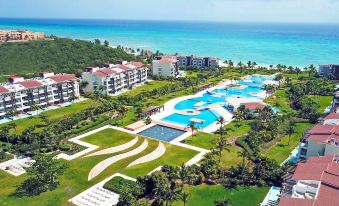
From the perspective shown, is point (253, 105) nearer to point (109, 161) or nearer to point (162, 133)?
point (162, 133)

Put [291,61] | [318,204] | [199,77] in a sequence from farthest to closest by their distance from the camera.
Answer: [291,61] → [199,77] → [318,204]

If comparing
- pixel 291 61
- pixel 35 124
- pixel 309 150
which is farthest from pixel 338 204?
pixel 291 61

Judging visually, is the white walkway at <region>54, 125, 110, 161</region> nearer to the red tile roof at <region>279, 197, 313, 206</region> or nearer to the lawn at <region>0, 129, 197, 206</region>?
the lawn at <region>0, 129, 197, 206</region>

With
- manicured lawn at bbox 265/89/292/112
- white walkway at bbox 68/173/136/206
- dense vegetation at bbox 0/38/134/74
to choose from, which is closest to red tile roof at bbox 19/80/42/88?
dense vegetation at bbox 0/38/134/74

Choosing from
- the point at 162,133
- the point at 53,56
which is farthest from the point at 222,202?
the point at 53,56

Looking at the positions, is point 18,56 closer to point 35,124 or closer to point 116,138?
point 35,124

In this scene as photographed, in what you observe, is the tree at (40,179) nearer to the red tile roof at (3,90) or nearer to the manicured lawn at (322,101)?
the red tile roof at (3,90)
